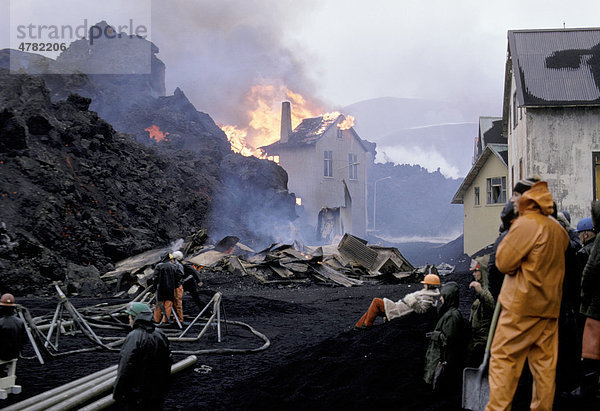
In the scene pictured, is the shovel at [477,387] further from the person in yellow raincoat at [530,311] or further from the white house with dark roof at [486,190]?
the white house with dark roof at [486,190]

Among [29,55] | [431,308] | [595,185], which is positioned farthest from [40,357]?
[29,55]

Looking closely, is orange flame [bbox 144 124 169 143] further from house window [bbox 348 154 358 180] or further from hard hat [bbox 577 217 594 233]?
hard hat [bbox 577 217 594 233]

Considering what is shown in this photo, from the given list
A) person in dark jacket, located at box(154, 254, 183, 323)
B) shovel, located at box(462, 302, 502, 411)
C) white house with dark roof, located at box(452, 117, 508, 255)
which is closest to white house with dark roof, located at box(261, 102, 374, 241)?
white house with dark roof, located at box(452, 117, 508, 255)

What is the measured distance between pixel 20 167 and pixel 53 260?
19.6ft

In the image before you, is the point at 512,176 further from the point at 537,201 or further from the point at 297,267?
the point at 537,201

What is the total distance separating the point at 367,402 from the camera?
5.65 metres

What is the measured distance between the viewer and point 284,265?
2200 centimetres

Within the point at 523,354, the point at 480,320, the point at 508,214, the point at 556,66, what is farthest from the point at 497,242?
the point at 556,66

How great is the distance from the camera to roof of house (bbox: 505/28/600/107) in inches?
679

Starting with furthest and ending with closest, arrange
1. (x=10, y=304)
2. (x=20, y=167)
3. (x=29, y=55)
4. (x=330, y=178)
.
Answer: (x=29, y=55) < (x=330, y=178) < (x=20, y=167) < (x=10, y=304)

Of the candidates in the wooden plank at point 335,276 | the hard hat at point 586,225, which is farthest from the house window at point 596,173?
the hard hat at point 586,225

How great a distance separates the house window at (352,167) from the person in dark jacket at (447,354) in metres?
41.3

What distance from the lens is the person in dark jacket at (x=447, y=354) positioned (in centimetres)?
571

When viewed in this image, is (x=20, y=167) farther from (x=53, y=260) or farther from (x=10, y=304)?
(x=10, y=304)
